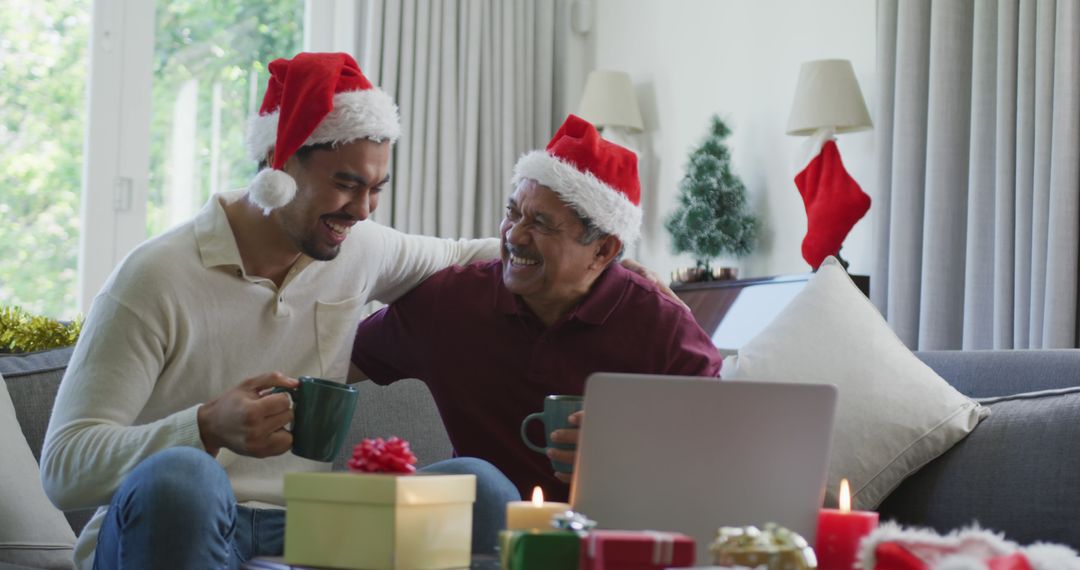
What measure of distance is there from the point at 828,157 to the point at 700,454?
273cm

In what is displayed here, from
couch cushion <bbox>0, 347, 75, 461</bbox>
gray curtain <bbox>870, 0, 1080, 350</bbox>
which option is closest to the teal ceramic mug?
couch cushion <bbox>0, 347, 75, 461</bbox>

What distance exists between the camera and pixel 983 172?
125 inches

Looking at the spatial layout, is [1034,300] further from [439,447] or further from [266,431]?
[266,431]

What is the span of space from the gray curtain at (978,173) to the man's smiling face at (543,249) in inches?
61.5

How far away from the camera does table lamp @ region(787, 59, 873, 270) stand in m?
3.49

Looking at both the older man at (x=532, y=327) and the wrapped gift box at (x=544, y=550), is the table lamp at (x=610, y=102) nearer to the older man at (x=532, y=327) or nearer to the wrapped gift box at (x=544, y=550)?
the older man at (x=532, y=327)

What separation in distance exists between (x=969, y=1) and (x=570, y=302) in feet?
6.49

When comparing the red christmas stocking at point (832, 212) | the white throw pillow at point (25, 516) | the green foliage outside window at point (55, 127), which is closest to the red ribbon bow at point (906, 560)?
the white throw pillow at point (25, 516)

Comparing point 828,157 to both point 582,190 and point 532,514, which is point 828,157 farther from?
point 532,514

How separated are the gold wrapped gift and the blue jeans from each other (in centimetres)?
45

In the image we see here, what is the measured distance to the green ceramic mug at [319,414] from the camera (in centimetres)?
131

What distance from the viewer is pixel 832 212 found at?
11.5ft

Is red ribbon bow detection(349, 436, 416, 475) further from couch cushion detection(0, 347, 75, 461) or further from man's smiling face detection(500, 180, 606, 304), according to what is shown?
couch cushion detection(0, 347, 75, 461)

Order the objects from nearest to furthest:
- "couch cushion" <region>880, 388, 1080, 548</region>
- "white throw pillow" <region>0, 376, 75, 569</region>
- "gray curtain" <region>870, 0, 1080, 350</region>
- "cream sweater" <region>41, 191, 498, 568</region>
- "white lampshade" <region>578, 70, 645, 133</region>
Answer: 1. "cream sweater" <region>41, 191, 498, 568</region>
2. "couch cushion" <region>880, 388, 1080, 548</region>
3. "white throw pillow" <region>0, 376, 75, 569</region>
4. "gray curtain" <region>870, 0, 1080, 350</region>
5. "white lampshade" <region>578, 70, 645, 133</region>
